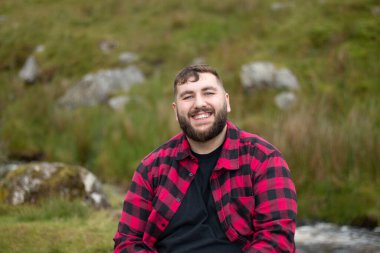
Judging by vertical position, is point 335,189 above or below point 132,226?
below

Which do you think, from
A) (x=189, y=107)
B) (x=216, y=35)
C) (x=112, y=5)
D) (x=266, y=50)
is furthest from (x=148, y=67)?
(x=189, y=107)

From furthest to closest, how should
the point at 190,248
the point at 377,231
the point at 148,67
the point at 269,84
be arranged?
the point at 148,67, the point at 269,84, the point at 377,231, the point at 190,248

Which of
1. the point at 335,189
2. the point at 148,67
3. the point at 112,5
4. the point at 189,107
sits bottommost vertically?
the point at 335,189

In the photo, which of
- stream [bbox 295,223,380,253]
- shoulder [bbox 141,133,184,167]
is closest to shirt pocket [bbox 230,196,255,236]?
shoulder [bbox 141,133,184,167]

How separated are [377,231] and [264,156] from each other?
3026 mm

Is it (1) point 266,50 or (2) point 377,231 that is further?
(1) point 266,50

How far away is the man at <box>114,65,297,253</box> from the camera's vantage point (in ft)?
7.95

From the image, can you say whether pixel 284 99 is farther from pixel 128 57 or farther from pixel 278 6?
pixel 278 6

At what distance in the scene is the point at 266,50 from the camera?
33.7ft

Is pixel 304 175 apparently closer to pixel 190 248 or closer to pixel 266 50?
pixel 190 248

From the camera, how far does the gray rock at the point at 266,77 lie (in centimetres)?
878

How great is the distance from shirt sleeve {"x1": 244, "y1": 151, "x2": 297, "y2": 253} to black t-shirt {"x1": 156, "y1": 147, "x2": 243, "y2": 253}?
0.57ft

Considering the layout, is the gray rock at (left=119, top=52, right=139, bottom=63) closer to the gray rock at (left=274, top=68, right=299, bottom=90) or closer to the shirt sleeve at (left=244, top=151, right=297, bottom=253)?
the gray rock at (left=274, top=68, right=299, bottom=90)

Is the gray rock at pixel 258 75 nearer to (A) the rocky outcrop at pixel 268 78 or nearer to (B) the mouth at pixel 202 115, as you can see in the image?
(A) the rocky outcrop at pixel 268 78
